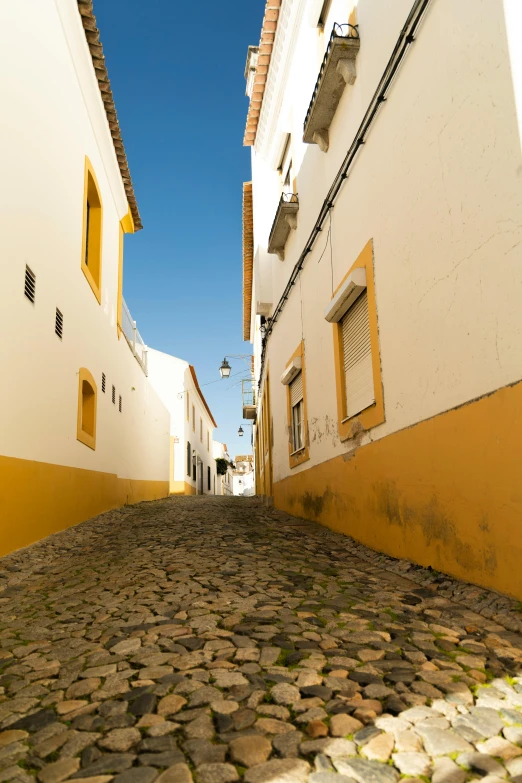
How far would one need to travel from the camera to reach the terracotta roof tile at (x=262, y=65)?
926cm

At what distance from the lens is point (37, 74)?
22.0ft

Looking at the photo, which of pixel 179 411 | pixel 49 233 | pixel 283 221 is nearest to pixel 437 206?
pixel 49 233

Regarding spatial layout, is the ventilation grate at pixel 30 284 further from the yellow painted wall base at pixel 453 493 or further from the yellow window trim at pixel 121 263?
the yellow window trim at pixel 121 263

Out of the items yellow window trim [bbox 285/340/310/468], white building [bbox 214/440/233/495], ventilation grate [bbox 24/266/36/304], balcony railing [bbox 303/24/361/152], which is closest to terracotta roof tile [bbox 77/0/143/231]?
balcony railing [bbox 303/24/361/152]

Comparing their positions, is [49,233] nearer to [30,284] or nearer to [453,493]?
[30,284]

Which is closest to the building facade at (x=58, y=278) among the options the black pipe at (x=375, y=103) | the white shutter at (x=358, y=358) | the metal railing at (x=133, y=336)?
the metal railing at (x=133, y=336)

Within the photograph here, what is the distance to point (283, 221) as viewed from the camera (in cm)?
943

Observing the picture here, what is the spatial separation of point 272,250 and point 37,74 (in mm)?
4922

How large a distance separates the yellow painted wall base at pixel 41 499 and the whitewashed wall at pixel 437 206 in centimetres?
338

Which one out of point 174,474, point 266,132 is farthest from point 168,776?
point 174,474

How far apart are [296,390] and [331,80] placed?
4.76 meters

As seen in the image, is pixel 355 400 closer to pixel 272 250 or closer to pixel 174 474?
pixel 272 250

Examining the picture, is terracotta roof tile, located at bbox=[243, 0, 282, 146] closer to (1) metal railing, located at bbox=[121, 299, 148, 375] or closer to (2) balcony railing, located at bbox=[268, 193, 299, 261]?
(2) balcony railing, located at bbox=[268, 193, 299, 261]

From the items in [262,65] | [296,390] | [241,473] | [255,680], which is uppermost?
[262,65]
